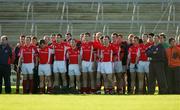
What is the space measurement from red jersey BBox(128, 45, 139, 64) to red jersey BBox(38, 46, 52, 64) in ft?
8.48

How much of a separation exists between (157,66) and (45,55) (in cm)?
367

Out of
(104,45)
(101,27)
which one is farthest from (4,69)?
(101,27)

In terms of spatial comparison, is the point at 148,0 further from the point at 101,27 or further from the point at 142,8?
the point at 101,27

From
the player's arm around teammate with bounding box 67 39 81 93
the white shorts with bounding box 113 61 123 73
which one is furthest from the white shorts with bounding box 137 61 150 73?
the player's arm around teammate with bounding box 67 39 81 93

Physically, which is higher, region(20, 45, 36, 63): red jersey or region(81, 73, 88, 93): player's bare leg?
region(20, 45, 36, 63): red jersey

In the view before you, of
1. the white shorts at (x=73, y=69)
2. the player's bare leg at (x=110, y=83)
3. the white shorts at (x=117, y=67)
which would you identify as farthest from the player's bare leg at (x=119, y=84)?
the white shorts at (x=73, y=69)

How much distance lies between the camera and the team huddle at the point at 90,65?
2105 cm

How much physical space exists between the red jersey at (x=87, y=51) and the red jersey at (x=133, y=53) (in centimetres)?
123

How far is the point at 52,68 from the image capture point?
2148cm

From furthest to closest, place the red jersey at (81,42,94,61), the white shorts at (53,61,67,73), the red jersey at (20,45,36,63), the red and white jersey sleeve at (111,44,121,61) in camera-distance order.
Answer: the red jersey at (20,45,36,63)
the red and white jersey sleeve at (111,44,121,61)
the red jersey at (81,42,94,61)
the white shorts at (53,61,67,73)

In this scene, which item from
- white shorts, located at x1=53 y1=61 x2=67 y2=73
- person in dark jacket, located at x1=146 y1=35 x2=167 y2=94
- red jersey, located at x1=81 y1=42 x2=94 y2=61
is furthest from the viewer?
red jersey, located at x1=81 y1=42 x2=94 y2=61

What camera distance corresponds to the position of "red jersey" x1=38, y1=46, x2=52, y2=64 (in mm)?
21312

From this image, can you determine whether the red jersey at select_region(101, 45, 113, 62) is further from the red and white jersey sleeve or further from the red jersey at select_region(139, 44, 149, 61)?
the red jersey at select_region(139, 44, 149, 61)

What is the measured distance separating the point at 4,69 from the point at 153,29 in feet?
48.2
